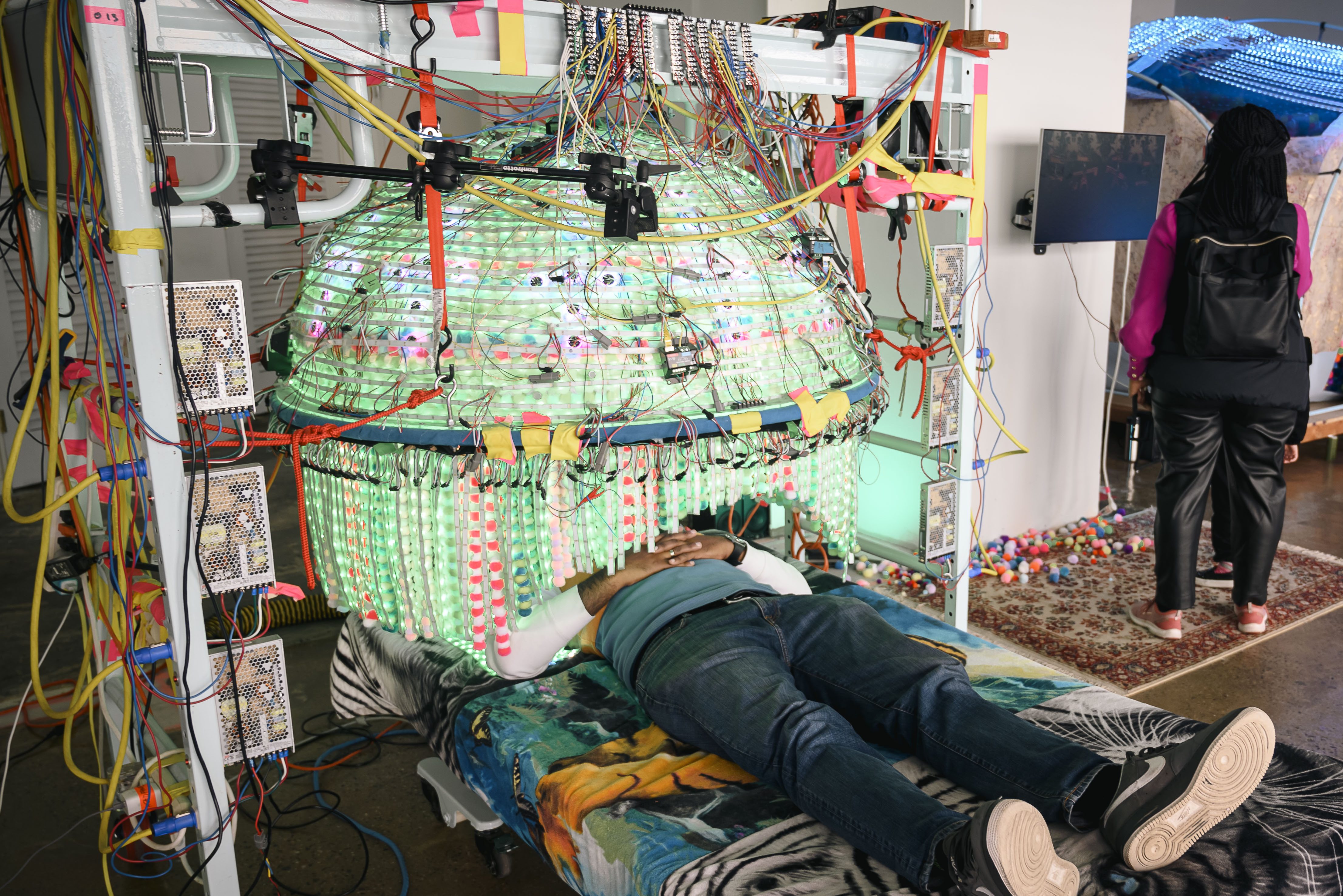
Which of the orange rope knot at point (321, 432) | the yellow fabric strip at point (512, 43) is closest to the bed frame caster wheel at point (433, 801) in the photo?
the orange rope knot at point (321, 432)

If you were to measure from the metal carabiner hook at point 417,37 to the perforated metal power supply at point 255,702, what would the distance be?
1032mm

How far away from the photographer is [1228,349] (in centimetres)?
313

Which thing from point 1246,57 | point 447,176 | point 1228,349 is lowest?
point 1228,349

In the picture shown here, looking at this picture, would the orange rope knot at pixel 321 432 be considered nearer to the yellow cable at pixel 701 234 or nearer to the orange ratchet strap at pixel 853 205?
the yellow cable at pixel 701 234

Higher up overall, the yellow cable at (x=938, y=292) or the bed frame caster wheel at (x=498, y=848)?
the yellow cable at (x=938, y=292)

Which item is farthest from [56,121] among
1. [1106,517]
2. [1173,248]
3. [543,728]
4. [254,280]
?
[254,280]

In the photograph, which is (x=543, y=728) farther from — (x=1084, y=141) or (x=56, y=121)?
(x=1084, y=141)

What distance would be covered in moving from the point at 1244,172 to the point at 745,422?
7.17ft

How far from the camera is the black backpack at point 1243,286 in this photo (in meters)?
3.09

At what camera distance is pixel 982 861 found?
1.42 metres

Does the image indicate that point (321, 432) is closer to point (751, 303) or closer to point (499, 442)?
point (499, 442)

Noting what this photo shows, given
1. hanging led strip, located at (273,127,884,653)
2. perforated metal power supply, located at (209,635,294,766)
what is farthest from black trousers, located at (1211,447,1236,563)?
perforated metal power supply, located at (209,635,294,766)

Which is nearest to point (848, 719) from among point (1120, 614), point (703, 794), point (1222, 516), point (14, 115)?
point (703, 794)

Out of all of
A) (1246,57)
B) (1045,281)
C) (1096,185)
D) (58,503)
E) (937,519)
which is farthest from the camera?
(1246,57)
